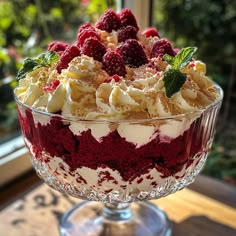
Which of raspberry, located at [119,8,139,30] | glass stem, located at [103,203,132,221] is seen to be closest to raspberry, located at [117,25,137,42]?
raspberry, located at [119,8,139,30]

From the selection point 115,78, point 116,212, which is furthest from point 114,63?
point 116,212

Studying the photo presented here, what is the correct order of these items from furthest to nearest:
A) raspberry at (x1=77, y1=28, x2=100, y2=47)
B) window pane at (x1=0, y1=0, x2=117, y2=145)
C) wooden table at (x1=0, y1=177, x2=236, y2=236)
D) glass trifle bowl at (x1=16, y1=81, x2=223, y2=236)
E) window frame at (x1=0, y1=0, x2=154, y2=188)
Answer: window pane at (x1=0, y1=0, x2=117, y2=145), window frame at (x1=0, y1=0, x2=154, y2=188), wooden table at (x1=0, y1=177, x2=236, y2=236), raspberry at (x1=77, y1=28, x2=100, y2=47), glass trifle bowl at (x1=16, y1=81, x2=223, y2=236)

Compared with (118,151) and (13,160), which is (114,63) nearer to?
(118,151)

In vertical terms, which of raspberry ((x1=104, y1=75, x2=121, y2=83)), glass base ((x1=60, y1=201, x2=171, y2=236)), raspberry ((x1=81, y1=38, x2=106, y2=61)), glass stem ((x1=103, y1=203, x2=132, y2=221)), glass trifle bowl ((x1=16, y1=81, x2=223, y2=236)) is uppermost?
raspberry ((x1=81, y1=38, x2=106, y2=61))

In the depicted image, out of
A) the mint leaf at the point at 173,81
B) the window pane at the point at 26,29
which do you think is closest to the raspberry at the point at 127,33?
the mint leaf at the point at 173,81

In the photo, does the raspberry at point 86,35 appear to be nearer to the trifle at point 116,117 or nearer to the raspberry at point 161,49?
the trifle at point 116,117

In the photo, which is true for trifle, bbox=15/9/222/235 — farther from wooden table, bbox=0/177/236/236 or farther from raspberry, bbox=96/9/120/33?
wooden table, bbox=0/177/236/236
